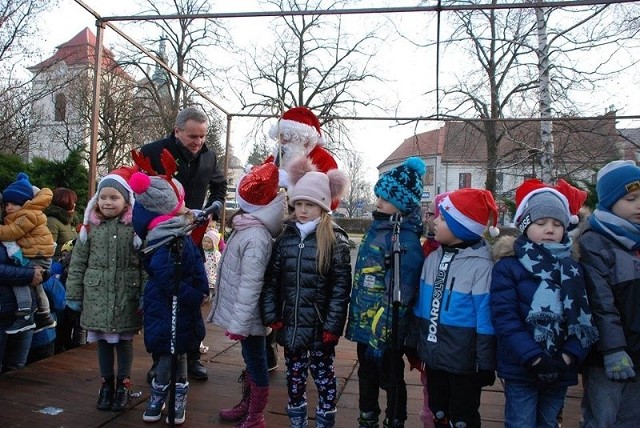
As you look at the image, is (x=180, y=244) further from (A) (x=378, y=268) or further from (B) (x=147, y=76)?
(B) (x=147, y=76)

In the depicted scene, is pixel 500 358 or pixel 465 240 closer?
pixel 500 358

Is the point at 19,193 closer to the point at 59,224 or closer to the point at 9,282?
the point at 9,282

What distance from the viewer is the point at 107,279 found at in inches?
125

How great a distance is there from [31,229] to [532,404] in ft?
11.2

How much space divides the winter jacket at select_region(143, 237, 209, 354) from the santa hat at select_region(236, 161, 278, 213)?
418 millimetres

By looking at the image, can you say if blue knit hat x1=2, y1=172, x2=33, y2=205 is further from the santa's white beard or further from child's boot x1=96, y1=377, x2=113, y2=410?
the santa's white beard

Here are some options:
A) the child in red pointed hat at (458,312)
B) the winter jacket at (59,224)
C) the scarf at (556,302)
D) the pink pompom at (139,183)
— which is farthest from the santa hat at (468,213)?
the winter jacket at (59,224)

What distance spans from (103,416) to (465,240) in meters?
2.36

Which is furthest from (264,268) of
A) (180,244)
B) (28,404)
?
(28,404)

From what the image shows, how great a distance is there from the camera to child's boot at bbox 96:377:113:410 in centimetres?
320

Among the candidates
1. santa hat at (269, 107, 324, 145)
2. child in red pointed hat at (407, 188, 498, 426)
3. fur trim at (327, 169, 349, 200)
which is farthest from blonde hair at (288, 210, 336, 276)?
santa hat at (269, 107, 324, 145)

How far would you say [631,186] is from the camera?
104 inches

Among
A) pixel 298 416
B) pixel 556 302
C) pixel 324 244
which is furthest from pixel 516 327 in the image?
pixel 298 416

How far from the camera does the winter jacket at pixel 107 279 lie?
10.3 feet
